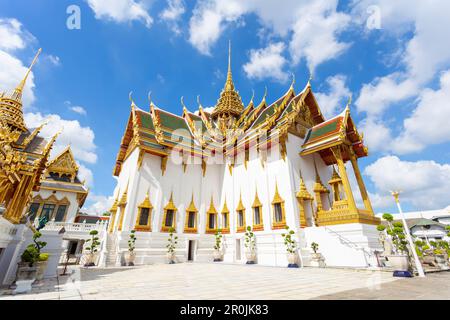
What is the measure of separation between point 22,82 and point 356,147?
91.7 ft

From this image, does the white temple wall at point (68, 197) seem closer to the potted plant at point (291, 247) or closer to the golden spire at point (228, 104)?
the golden spire at point (228, 104)

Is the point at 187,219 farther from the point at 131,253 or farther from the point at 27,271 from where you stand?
the point at 27,271

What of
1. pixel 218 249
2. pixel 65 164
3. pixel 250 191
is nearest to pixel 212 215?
pixel 218 249

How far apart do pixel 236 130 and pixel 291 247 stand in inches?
466

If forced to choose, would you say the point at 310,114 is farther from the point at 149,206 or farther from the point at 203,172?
the point at 149,206

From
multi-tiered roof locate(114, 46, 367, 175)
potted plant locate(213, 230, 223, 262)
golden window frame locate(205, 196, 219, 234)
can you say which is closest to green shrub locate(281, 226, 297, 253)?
potted plant locate(213, 230, 223, 262)

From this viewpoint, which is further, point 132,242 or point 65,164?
point 65,164

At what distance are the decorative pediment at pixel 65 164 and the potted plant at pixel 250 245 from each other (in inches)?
728

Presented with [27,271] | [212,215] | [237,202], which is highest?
[237,202]

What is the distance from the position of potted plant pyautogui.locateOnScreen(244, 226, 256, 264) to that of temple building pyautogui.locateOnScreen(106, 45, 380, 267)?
317 mm

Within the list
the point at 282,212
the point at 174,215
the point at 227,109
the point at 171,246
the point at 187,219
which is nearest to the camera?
the point at 282,212

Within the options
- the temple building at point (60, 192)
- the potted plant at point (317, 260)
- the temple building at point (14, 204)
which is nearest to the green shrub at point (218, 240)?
the potted plant at point (317, 260)

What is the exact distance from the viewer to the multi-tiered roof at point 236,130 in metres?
13.4

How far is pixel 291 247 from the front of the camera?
416 inches
